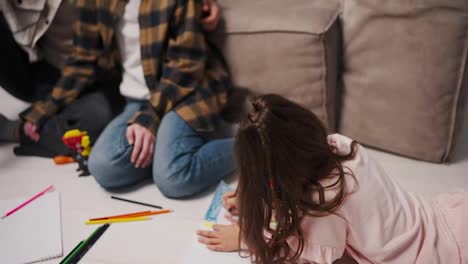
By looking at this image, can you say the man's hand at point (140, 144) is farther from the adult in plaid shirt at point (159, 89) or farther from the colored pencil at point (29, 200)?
the colored pencil at point (29, 200)

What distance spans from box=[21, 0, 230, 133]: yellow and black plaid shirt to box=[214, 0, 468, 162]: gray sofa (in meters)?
0.09

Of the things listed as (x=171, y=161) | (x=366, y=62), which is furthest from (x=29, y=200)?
(x=366, y=62)

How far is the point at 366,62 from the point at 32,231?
2.91 ft

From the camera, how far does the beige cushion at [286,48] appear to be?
41.3 inches

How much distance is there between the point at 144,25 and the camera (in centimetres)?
109

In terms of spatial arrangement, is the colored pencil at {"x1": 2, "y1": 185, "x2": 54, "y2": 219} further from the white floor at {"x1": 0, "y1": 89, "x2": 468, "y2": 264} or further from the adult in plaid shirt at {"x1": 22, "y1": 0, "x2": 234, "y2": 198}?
the adult in plaid shirt at {"x1": 22, "y1": 0, "x2": 234, "y2": 198}

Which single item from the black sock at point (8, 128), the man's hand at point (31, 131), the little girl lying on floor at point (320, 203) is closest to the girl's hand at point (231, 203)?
the little girl lying on floor at point (320, 203)

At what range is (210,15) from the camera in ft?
3.64

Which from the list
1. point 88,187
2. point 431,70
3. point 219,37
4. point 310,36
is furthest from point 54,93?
point 431,70

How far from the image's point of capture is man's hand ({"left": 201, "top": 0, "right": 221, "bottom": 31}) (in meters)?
1.10

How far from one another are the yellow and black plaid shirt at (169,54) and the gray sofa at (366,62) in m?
0.09

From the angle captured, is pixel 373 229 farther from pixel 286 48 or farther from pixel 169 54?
pixel 169 54

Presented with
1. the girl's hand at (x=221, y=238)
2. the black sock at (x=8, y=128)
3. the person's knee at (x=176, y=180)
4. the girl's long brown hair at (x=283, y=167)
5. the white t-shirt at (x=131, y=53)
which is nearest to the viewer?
the girl's long brown hair at (x=283, y=167)

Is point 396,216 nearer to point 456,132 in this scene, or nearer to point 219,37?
point 456,132
